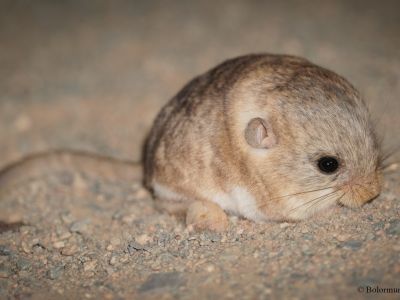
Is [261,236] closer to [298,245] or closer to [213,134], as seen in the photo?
[298,245]

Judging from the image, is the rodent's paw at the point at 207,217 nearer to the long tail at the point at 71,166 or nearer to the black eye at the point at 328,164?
the black eye at the point at 328,164

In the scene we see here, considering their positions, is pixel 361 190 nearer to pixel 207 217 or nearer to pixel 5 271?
pixel 207 217

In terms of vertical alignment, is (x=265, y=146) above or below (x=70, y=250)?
above

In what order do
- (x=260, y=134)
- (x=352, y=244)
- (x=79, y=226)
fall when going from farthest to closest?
(x=79, y=226)
(x=260, y=134)
(x=352, y=244)

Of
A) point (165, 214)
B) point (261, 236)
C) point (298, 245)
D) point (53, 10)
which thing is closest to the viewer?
point (298, 245)

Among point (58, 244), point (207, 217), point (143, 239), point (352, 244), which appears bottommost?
point (58, 244)

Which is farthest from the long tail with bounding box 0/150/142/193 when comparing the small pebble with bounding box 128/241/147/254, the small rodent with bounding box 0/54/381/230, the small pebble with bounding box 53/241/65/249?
the small pebble with bounding box 128/241/147/254

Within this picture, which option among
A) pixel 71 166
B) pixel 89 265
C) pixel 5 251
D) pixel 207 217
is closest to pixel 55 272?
pixel 89 265

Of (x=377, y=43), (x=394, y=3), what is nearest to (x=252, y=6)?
(x=394, y=3)

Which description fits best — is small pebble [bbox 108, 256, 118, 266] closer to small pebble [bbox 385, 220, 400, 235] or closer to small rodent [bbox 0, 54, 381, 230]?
small rodent [bbox 0, 54, 381, 230]
